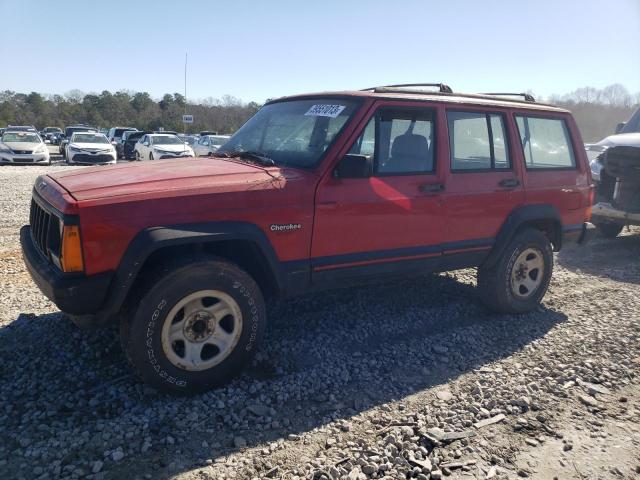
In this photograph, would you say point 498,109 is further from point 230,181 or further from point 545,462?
point 545,462

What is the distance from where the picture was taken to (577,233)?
17.0 ft

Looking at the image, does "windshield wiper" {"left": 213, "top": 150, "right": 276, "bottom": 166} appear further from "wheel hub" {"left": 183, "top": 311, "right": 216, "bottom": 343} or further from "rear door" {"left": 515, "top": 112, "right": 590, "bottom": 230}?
"rear door" {"left": 515, "top": 112, "right": 590, "bottom": 230}

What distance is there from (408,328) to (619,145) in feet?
18.8

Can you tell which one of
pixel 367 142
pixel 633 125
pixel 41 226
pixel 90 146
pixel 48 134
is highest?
pixel 633 125

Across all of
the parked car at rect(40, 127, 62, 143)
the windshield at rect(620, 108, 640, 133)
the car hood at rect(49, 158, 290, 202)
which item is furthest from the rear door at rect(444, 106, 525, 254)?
the parked car at rect(40, 127, 62, 143)

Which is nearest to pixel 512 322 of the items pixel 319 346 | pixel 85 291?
pixel 319 346

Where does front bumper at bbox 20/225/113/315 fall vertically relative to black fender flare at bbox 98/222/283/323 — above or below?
→ below

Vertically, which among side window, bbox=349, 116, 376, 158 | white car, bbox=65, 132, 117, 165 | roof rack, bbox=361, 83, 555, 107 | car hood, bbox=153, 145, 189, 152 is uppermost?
roof rack, bbox=361, 83, 555, 107

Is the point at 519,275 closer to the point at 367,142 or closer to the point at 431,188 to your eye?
the point at 431,188

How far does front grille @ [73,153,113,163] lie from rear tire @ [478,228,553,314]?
18.4 meters

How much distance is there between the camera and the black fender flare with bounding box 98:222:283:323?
9.52 ft

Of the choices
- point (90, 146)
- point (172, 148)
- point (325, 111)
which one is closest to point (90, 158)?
point (90, 146)

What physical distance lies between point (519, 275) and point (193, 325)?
3288 millimetres

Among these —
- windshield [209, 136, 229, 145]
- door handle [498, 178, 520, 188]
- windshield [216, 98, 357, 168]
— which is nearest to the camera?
windshield [216, 98, 357, 168]
